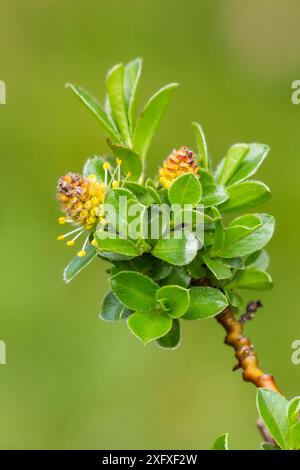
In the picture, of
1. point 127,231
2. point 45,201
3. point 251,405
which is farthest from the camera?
point 45,201

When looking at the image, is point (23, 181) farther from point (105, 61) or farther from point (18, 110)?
point (105, 61)

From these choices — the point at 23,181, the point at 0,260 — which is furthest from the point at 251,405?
the point at 23,181

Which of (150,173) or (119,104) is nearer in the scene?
(119,104)

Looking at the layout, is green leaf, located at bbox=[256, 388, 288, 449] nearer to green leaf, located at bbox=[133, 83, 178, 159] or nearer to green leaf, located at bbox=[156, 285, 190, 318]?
green leaf, located at bbox=[156, 285, 190, 318]

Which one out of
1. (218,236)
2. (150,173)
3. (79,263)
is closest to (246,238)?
(218,236)

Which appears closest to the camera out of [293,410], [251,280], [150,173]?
[293,410]

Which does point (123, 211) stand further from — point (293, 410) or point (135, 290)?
point (293, 410)
